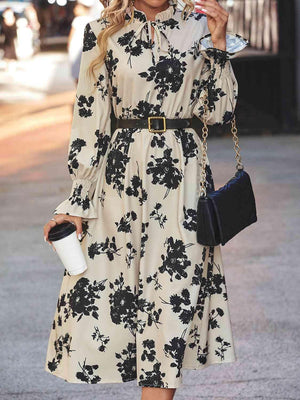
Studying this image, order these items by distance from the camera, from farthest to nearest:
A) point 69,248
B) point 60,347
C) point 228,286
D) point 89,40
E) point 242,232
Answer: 1. point 242,232
2. point 228,286
3. point 60,347
4. point 89,40
5. point 69,248

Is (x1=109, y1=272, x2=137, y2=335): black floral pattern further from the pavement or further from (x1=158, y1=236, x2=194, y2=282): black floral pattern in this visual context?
the pavement

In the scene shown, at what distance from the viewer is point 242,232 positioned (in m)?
8.17

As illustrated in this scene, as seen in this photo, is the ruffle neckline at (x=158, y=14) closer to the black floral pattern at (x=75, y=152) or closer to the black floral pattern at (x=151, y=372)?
the black floral pattern at (x=75, y=152)

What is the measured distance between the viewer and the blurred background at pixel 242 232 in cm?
491

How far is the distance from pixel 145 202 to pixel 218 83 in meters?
0.49

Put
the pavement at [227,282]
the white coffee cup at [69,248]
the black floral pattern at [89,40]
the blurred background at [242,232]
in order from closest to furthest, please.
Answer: the white coffee cup at [69,248], the black floral pattern at [89,40], the pavement at [227,282], the blurred background at [242,232]

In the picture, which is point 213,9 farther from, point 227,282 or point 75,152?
point 227,282

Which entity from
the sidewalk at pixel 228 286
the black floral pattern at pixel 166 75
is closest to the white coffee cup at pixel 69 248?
the black floral pattern at pixel 166 75

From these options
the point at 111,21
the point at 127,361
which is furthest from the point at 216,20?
the point at 127,361

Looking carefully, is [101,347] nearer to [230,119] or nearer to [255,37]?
[230,119]

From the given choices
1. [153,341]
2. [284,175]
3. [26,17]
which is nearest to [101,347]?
[153,341]

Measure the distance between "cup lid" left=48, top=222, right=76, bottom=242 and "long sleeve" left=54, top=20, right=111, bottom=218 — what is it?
0.20 feet

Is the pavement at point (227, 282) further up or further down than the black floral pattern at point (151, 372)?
further down

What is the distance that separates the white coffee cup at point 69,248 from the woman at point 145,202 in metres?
0.07
